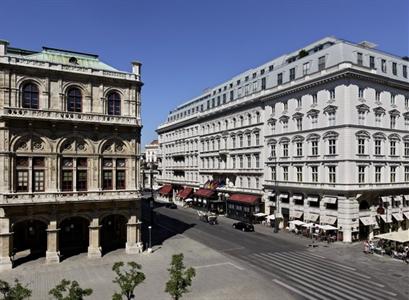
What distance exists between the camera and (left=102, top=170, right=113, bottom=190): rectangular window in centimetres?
3812

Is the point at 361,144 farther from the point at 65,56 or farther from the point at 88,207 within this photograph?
the point at 65,56

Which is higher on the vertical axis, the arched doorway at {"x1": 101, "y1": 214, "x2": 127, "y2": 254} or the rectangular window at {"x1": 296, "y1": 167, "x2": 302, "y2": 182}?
the rectangular window at {"x1": 296, "y1": 167, "x2": 302, "y2": 182}

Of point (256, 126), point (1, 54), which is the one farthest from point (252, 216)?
point (1, 54)

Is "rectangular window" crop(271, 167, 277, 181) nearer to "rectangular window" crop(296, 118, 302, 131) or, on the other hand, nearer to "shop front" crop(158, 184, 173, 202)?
"rectangular window" crop(296, 118, 302, 131)

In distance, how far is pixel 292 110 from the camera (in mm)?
54031

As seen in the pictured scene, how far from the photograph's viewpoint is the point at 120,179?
39219mm

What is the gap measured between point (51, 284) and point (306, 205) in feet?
116

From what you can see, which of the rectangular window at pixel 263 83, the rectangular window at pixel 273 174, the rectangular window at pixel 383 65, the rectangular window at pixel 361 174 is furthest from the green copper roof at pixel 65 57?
the rectangular window at pixel 383 65

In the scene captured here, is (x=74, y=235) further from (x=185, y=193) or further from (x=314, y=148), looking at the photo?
(x=185, y=193)

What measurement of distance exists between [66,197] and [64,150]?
15.8 feet

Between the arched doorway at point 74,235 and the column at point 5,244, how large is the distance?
22.6 feet

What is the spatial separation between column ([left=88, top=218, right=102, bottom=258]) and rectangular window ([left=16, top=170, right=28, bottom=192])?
7.37 meters

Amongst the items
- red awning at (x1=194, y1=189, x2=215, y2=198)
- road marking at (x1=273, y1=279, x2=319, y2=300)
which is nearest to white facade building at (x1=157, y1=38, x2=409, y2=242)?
red awning at (x1=194, y1=189, x2=215, y2=198)

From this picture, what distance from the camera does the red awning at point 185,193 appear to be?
278ft
